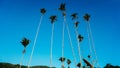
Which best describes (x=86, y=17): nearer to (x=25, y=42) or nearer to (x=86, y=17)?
(x=86, y=17)

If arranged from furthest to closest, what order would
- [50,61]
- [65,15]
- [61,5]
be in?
[61,5] → [65,15] → [50,61]

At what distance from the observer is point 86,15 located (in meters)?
96.4

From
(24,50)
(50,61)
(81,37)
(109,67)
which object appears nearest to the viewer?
(50,61)

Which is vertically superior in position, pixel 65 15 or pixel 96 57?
pixel 65 15

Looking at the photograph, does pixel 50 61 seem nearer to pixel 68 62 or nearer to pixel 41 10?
pixel 41 10

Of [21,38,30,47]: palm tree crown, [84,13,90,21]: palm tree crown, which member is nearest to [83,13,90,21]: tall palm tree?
[84,13,90,21]: palm tree crown

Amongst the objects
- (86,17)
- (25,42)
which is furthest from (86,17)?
(25,42)

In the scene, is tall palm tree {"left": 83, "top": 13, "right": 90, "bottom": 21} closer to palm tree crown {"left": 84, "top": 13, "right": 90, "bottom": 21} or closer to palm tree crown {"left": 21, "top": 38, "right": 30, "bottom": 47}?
palm tree crown {"left": 84, "top": 13, "right": 90, "bottom": 21}

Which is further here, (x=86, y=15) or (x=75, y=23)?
(x=86, y=15)

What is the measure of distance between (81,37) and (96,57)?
29.4 m

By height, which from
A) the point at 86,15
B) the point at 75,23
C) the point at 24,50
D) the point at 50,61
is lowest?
the point at 50,61

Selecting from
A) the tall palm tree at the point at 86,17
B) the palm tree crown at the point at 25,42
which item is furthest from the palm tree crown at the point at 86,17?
the palm tree crown at the point at 25,42

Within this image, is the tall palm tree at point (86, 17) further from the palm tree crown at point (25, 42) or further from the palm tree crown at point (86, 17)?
the palm tree crown at point (25, 42)

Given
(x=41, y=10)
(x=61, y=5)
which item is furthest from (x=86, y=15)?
(x=41, y=10)
